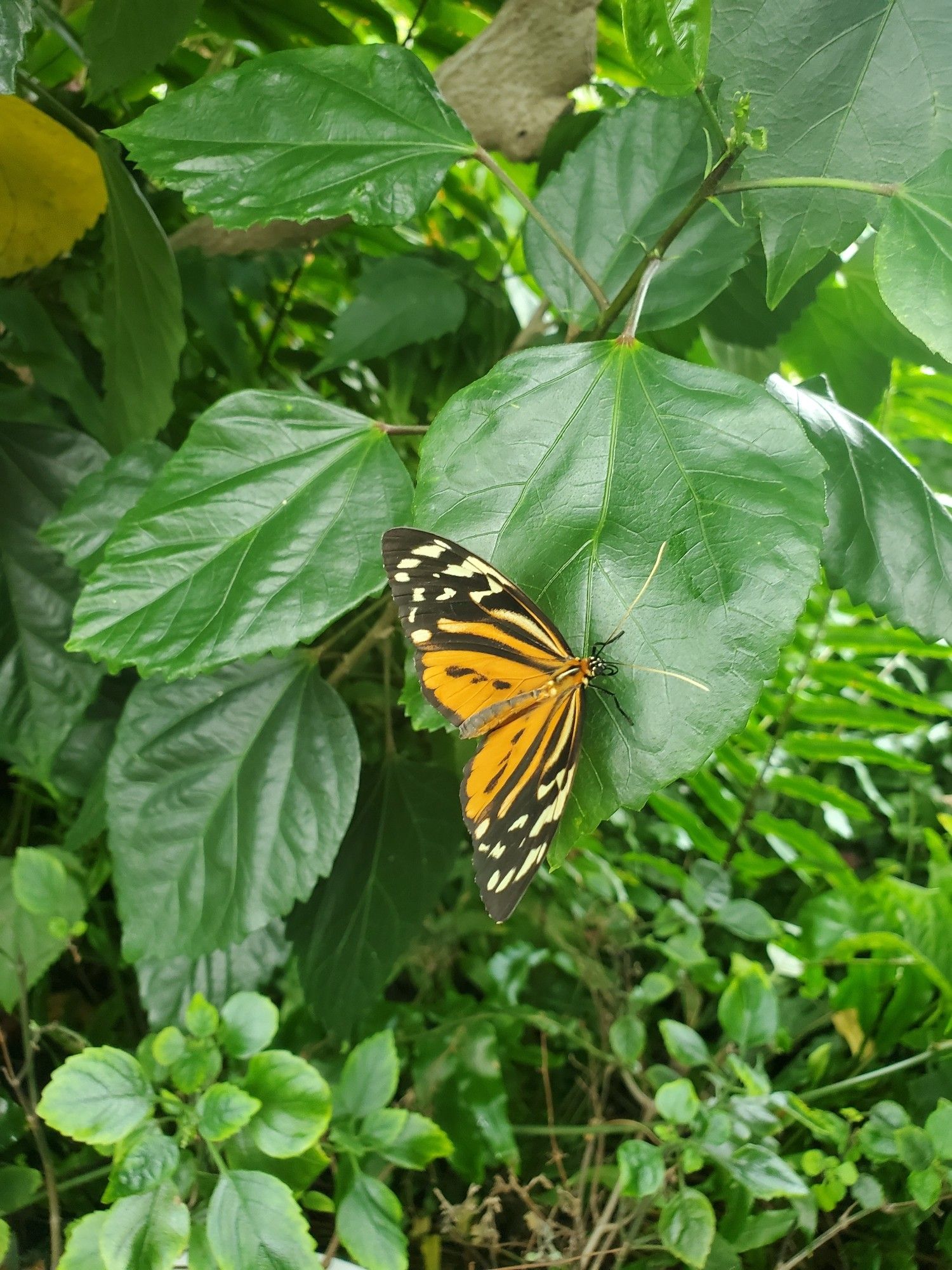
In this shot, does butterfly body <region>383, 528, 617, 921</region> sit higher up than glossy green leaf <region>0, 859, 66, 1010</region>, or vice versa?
butterfly body <region>383, 528, 617, 921</region>

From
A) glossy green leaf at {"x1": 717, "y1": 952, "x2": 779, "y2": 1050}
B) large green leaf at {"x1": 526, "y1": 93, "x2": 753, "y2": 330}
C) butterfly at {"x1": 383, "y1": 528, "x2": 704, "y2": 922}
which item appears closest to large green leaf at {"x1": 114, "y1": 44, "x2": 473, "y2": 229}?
large green leaf at {"x1": 526, "y1": 93, "x2": 753, "y2": 330}

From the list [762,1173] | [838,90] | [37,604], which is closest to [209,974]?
[37,604]

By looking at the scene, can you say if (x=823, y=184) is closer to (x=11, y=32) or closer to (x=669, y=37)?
(x=669, y=37)

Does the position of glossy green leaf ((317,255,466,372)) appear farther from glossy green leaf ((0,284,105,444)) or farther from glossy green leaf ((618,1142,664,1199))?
glossy green leaf ((618,1142,664,1199))

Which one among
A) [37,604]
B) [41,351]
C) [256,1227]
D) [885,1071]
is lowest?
[885,1071]

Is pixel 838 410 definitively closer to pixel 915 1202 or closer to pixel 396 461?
pixel 396 461

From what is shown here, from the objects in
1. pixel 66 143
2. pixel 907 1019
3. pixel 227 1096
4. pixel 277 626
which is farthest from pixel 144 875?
pixel 907 1019
